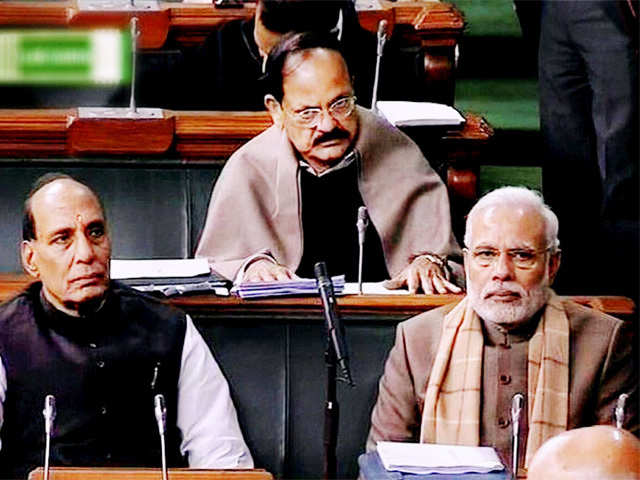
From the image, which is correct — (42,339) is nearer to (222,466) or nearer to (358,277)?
(222,466)

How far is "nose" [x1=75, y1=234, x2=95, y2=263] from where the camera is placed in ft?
15.6

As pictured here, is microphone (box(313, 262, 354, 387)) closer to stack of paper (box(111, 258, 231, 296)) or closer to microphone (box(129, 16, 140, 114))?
stack of paper (box(111, 258, 231, 296))

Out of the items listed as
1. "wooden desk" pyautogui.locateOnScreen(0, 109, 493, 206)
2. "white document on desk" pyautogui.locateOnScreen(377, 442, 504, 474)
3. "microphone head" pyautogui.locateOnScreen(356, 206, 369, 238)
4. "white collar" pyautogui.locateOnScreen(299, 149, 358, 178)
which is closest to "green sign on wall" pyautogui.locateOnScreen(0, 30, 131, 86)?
"wooden desk" pyautogui.locateOnScreen(0, 109, 493, 206)

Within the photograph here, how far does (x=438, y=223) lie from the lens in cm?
557

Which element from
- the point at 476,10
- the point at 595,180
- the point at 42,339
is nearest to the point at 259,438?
the point at 42,339

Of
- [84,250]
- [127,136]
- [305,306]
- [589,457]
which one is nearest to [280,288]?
[305,306]

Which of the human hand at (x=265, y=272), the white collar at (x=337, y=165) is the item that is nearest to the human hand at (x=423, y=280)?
the human hand at (x=265, y=272)

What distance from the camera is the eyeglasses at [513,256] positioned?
4809mm

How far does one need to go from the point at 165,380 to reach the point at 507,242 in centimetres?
83

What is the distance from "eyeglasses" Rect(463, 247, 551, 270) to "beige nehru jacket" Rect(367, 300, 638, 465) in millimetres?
135

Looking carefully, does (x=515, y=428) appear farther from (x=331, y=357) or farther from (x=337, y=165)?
(x=337, y=165)

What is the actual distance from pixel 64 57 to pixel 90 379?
162 cm

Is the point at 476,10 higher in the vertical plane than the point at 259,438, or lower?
higher

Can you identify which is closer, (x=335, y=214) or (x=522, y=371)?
(x=522, y=371)
